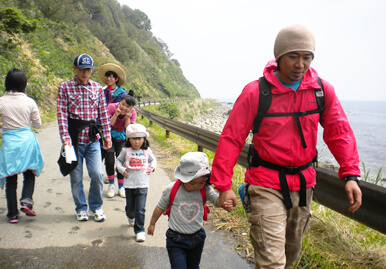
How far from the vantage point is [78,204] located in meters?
3.74

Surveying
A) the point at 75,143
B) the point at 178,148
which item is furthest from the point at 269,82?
the point at 178,148

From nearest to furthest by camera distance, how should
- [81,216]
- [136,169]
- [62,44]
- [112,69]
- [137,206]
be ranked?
[137,206]
[136,169]
[81,216]
[112,69]
[62,44]

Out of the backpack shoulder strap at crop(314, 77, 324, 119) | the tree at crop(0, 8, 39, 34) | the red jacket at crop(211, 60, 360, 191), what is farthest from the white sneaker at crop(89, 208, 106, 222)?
the tree at crop(0, 8, 39, 34)

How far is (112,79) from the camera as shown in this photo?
4840 millimetres

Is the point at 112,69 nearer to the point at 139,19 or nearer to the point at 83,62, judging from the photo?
the point at 83,62

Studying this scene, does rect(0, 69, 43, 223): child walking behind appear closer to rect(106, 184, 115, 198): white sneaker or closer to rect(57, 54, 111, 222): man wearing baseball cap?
rect(57, 54, 111, 222): man wearing baseball cap

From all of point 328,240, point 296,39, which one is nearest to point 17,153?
point 296,39

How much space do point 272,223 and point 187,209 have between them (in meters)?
0.72

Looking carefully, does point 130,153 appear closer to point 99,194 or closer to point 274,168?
point 99,194

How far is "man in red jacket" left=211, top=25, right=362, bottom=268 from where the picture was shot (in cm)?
202

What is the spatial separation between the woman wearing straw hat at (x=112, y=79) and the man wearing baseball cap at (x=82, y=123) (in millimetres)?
961

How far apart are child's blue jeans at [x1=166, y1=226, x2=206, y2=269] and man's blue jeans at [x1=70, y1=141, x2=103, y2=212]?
183 centimetres

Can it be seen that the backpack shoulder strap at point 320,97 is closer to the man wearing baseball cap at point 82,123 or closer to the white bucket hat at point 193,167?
the white bucket hat at point 193,167

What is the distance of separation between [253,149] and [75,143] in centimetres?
250
